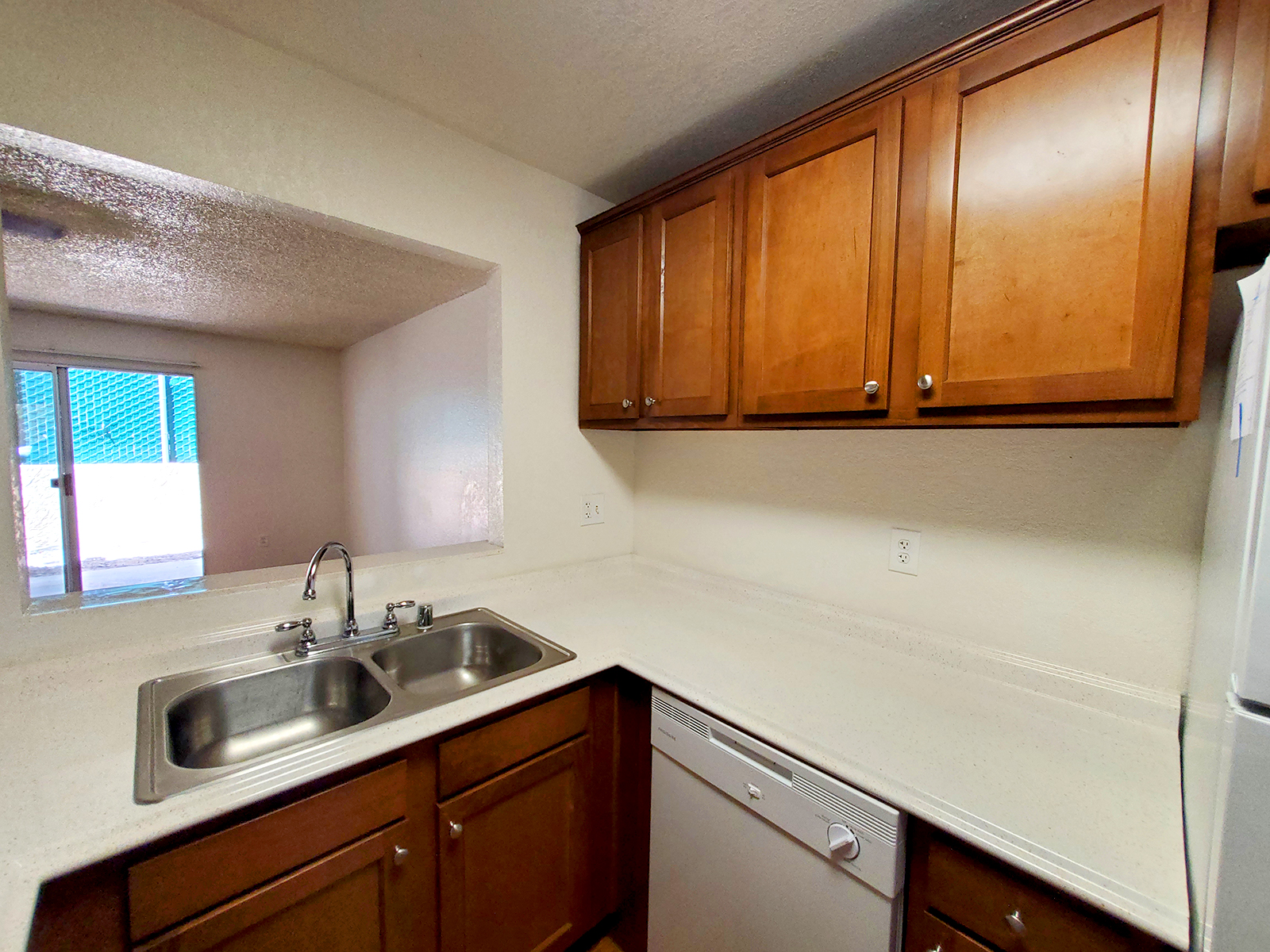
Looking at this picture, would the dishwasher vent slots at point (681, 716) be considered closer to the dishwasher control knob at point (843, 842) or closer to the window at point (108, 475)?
the dishwasher control knob at point (843, 842)

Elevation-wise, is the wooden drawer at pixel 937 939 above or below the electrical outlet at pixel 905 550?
below

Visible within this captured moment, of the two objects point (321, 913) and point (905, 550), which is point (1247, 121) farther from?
point (321, 913)

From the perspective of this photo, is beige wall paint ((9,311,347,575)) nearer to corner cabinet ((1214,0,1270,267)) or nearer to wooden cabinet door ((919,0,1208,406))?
wooden cabinet door ((919,0,1208,406))

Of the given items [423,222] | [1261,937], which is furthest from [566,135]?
[1261,937]

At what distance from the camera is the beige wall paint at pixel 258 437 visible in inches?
159

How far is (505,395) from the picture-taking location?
169 cm

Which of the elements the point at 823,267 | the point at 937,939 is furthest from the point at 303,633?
the point at 823,267

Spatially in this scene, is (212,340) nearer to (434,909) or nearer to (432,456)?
(432,456)

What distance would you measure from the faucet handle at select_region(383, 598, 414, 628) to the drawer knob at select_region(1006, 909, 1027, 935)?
1455 mm

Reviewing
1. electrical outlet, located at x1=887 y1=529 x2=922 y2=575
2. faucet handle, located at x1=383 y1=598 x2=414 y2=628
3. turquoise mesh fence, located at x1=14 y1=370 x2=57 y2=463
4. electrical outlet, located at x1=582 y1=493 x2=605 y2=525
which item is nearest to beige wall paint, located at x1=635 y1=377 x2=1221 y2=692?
electrical outlet, located at x1=887 y1=529 x2=922 y2=575

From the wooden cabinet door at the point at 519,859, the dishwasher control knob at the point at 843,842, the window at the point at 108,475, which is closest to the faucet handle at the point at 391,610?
the wooden cabinet door at the point at 519,859

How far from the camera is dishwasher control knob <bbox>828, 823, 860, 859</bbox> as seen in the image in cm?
84

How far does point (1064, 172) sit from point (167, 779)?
1835 millimetres

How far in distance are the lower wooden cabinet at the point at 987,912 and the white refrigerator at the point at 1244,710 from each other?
116 millimetres
